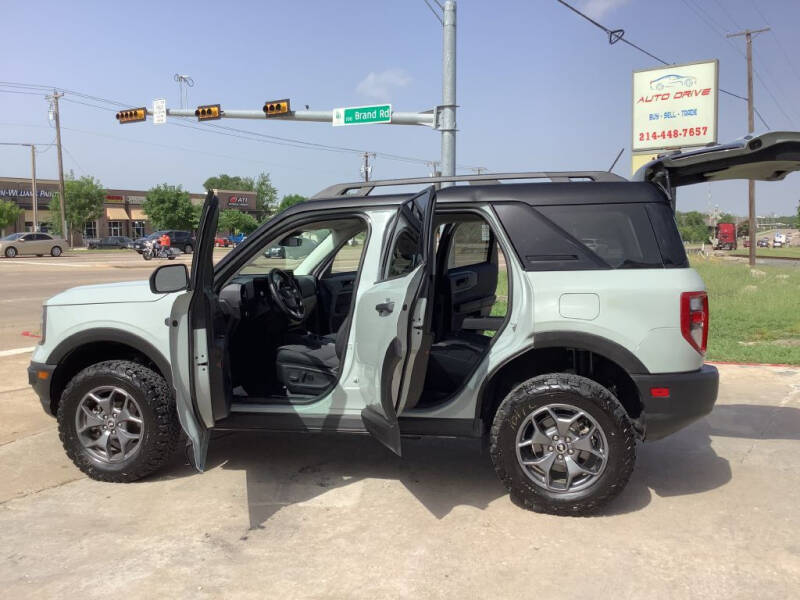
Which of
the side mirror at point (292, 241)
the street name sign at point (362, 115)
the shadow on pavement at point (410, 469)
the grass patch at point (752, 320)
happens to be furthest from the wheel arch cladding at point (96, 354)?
the street name sign at point (362, 115)

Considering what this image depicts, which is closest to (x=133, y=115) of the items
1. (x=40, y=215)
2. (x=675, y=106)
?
(x=675, y=106)

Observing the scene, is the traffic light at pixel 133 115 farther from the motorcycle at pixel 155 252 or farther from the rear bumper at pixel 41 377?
the rear bumper at pixel 41 377

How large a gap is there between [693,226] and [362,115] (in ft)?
428

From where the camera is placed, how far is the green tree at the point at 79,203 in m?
59.7

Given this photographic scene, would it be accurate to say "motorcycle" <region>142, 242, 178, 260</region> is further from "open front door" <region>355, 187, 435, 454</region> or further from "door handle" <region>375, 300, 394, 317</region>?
"door handle" <region>375, 300, 394, 317</region>

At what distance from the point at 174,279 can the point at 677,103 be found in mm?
27795

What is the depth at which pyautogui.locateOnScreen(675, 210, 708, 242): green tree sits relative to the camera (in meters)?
120

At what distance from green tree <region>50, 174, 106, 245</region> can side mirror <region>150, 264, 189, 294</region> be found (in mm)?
62126

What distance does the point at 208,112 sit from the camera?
22.9 m

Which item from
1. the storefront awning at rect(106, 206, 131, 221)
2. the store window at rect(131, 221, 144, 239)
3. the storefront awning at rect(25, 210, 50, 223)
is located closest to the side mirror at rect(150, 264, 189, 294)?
the storefront awning at rect(25, 210, 50, 223)

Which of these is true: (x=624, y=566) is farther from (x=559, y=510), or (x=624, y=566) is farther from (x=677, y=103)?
(x=677, y=103)

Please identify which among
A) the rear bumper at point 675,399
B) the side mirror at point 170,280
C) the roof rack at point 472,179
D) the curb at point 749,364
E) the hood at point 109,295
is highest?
the roof rack at point 472,179

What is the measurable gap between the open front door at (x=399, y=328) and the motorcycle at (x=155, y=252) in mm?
34441

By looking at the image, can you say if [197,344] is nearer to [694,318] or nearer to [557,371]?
[557,371]
